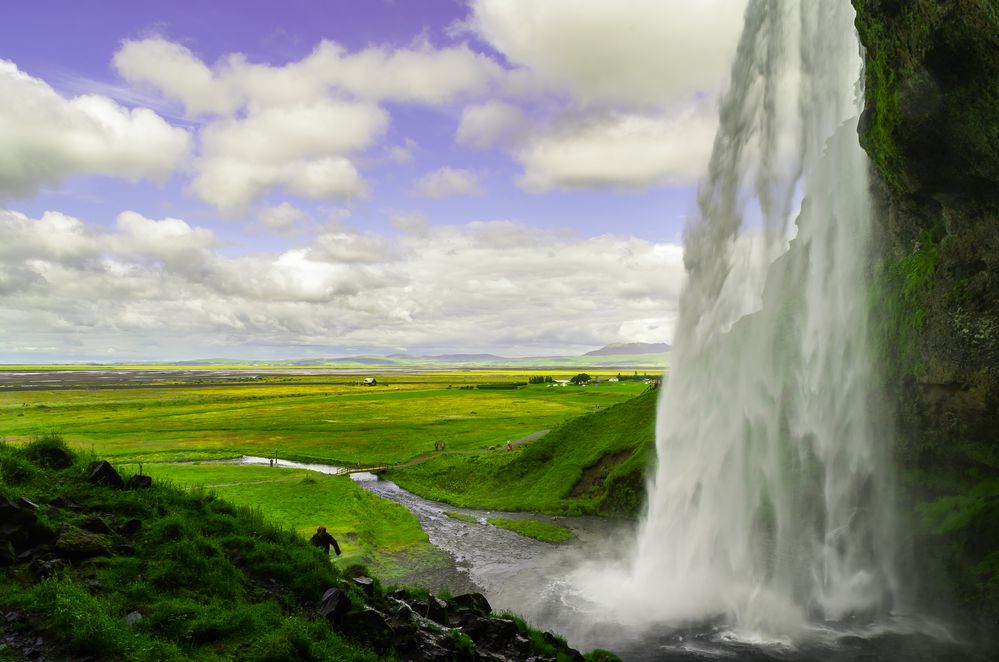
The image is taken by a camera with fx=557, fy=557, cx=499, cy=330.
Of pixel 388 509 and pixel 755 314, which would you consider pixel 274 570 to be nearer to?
pixel 388 509

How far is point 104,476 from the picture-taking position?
22.1m

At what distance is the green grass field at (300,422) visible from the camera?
86000 mm

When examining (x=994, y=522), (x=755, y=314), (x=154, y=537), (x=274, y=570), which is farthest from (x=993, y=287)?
(x=154, y=537)

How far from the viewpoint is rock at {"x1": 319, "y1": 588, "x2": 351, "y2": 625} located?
59.2 ft

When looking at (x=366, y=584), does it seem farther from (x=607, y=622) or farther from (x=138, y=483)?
(x=607, y=622)

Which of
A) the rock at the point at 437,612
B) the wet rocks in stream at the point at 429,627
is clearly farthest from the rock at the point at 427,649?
the rock at the point at 437,612

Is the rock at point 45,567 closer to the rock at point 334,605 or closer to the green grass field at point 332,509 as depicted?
the rock at point 334,605

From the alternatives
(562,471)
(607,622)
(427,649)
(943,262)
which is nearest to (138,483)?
(427,649)

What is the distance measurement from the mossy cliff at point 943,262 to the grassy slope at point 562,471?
2316 cm

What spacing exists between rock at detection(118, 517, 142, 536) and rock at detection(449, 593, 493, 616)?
11.9m

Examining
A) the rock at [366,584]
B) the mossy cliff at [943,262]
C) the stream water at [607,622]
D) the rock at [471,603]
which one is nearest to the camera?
the rock at [366,584]

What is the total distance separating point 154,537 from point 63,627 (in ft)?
18.9

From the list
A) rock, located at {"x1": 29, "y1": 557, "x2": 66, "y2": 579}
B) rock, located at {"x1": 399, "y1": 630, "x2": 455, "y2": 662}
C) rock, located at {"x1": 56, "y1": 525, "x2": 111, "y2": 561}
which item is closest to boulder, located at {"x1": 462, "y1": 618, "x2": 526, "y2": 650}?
rock, located at {"x1": 399, "y1": 630, "x2": 455, "y2": 662}

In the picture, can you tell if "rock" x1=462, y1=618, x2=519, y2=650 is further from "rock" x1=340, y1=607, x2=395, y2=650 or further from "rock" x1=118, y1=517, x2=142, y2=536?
"rock" x1=118, y1=517, x2=142, y2=536
